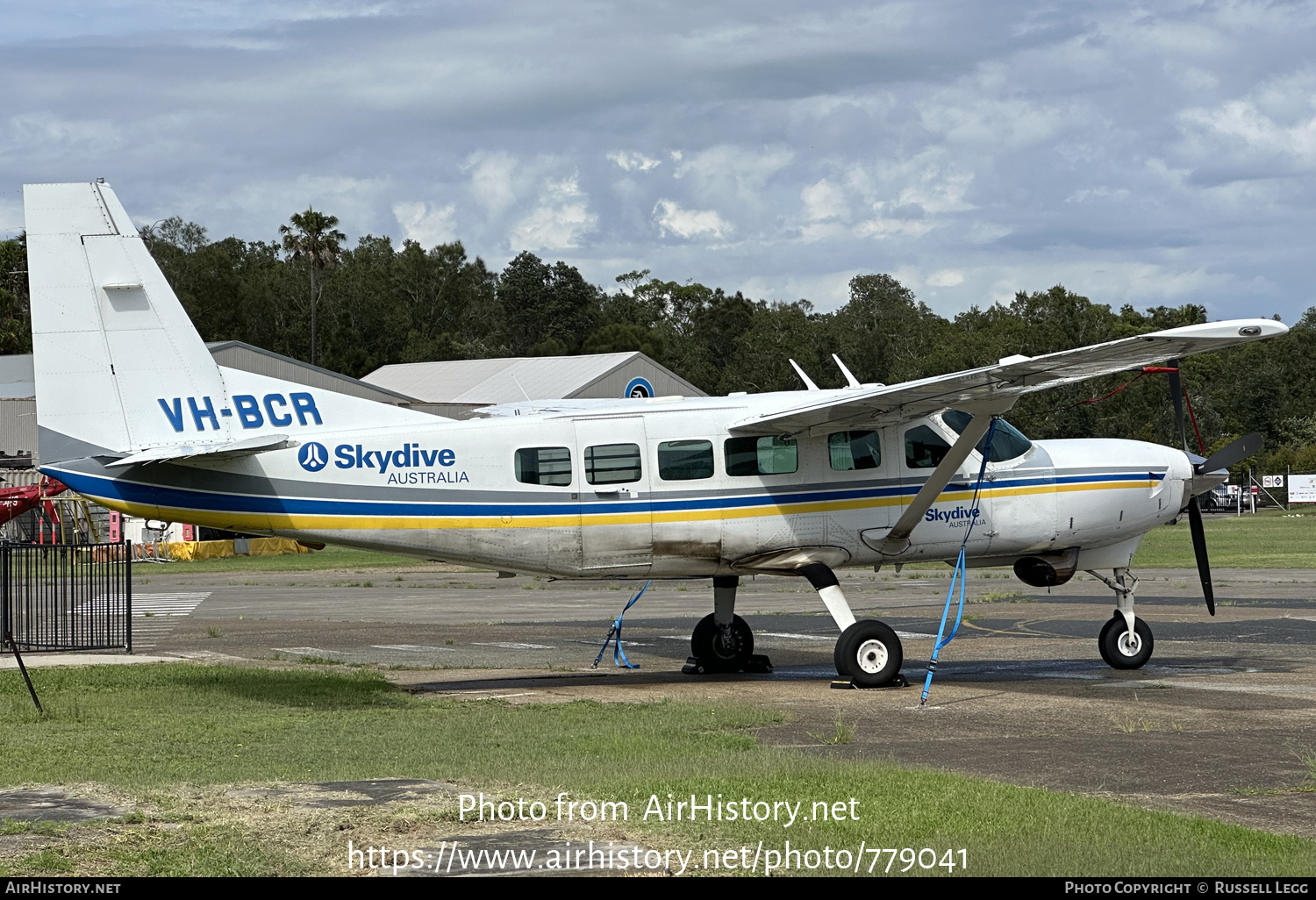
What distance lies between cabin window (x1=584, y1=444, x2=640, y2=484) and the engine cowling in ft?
17.5

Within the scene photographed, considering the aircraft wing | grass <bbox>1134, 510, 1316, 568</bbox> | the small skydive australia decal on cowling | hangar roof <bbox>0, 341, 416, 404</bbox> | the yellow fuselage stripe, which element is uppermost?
hangar roof <bbox>0, 341, 416, 404</bbox>

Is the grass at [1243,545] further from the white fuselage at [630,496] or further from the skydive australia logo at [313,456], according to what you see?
the skydive australia logo at [313,456]

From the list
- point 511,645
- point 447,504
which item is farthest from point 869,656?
point 511,645

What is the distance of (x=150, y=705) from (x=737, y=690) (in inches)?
262

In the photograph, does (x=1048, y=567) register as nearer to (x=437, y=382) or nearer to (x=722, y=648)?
(x=722, y=648)

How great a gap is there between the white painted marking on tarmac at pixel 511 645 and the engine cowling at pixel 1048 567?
7.50 m

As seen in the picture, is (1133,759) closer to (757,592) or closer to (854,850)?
(854,850)

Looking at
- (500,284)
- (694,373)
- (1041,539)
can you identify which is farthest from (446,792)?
(500,284)

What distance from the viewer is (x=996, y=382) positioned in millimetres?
15172

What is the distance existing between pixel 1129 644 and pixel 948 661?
254cm

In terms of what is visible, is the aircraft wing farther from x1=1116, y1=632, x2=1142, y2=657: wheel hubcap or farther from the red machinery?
the red machinery

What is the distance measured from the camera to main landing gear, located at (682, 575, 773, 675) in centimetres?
1817

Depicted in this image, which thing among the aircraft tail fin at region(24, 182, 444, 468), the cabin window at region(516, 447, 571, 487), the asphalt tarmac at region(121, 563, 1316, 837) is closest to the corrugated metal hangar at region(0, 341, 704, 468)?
the asphalt tarmac at region(121, 563, 1316, 837)

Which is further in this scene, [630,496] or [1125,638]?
[1125,638]
